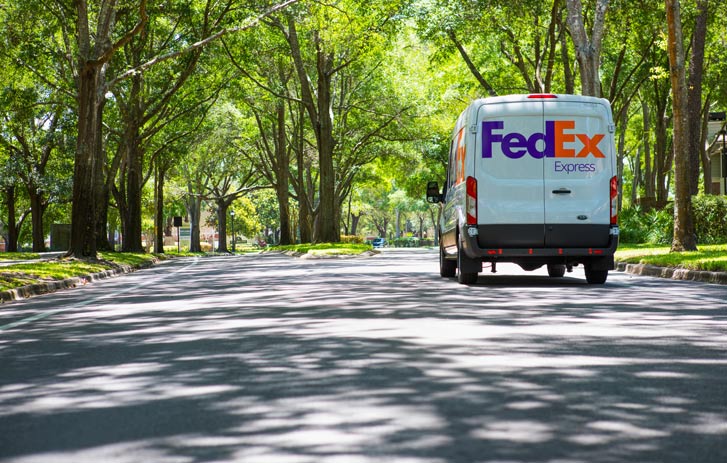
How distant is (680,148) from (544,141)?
29.0ft

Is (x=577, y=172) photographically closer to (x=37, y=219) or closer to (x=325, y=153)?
(x=325, y=153)

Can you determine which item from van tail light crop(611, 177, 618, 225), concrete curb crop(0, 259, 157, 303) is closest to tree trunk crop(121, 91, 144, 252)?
concrete curb crop(0, 259, 157, 303)

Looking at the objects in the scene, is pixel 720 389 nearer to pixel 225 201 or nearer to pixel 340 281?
pixel 340 281

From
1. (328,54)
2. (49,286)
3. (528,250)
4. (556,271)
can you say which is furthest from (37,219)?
(528,250)

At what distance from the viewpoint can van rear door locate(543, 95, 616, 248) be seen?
14406 millimetres

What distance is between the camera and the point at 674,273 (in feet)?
58.6

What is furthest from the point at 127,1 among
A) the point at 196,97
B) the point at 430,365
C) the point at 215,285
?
the point at 430,365

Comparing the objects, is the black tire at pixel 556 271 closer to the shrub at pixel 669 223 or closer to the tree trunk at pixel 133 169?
the shrub at pixel 669 223

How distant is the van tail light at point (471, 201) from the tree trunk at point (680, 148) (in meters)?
9.03

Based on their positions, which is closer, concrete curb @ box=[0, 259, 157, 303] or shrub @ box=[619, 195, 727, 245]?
concrete curb @ box=[0, 259, 157, 303]

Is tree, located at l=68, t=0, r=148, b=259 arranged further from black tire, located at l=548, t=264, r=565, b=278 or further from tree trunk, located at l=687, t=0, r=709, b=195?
tree trunk, located at l=687, t=0, r=709, b=195

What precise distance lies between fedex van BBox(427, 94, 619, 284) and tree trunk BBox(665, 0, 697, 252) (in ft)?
26.1

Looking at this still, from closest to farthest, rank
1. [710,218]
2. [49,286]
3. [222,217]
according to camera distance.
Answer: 1. [49,286]
2. [710,218]
3. [222,217]

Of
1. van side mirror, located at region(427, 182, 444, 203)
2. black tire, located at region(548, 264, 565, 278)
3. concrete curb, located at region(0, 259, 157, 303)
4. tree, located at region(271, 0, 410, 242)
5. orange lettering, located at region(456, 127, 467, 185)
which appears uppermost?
tree, located at region(271, 0, 410, 242)
